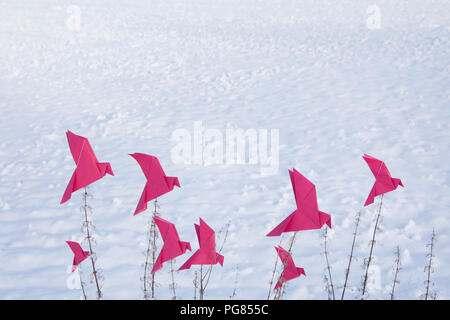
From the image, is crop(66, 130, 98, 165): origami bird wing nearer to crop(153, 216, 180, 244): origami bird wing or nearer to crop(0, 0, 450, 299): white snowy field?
crop(153, 216, 180, 244): origami bird wing

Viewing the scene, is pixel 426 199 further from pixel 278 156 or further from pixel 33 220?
pixel 33 220

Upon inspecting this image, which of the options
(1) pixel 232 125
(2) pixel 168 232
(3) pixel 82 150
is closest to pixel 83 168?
(3) pixel 82 150

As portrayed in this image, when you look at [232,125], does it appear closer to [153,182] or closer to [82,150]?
[153,182]

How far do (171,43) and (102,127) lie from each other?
19.0 feet

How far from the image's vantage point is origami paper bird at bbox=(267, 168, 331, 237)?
4.49 ft

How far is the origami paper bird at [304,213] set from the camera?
1369mm

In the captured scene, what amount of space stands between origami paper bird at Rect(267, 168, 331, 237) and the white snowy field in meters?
2.09

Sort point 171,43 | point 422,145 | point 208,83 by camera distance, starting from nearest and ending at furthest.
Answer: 1. point 422,145
2. point 208,83
3. point 171,43

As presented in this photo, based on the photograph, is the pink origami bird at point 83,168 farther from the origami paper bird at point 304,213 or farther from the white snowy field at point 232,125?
the white snowy field at point 232,125

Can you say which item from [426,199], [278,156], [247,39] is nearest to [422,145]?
[426,199]

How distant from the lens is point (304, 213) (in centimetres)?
140

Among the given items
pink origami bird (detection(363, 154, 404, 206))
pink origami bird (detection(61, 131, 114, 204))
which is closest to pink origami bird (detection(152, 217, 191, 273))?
pink origami bird (detection(61, 131, 114, 204))

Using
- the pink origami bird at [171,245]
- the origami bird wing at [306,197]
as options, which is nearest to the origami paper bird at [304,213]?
the origami bird wing at [306,197]
